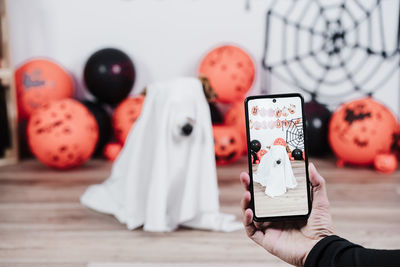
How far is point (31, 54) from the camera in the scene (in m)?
3.04

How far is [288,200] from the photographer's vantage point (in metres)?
0.96

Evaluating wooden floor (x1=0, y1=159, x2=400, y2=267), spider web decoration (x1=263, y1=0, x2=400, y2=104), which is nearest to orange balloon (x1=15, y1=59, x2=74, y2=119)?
wooden floor (x1=0, y1=159, x2=400, y2=267)

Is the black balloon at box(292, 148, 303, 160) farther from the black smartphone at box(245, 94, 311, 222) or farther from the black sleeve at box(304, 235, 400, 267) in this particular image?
the black sleeve at box(304, 235, 400, 267)

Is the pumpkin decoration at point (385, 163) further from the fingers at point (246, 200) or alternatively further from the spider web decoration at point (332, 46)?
the fingers at point (246, 200)

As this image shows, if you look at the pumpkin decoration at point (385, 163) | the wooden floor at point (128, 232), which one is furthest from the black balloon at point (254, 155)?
the pumpkin decoration at point (385, 163)

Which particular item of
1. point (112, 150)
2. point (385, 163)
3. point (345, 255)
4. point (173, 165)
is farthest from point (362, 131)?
point (345, 255)

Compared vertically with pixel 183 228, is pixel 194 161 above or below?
above

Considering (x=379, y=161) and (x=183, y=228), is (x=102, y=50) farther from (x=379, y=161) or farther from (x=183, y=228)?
(x=379, y=161)

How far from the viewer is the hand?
906mm

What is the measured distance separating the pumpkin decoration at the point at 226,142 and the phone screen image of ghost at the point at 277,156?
155 centimetres

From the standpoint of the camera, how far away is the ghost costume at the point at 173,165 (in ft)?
5.64

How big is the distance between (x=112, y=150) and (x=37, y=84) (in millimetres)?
616

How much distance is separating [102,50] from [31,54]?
61 centimetres

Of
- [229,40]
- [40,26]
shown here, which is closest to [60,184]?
[40,26]
